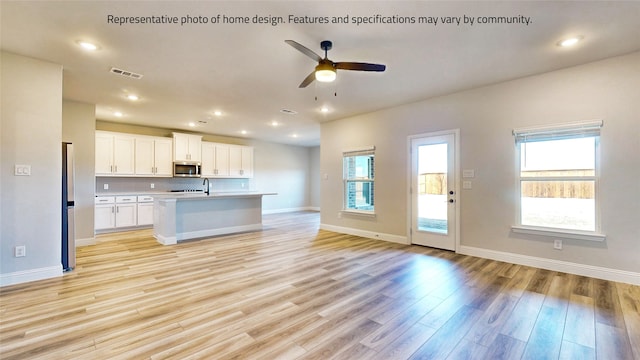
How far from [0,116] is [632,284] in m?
7.51

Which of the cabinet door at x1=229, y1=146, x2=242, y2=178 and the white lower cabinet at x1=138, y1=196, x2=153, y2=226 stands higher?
the cabinet door at x1=229, y1=146, x2=242, y2=178

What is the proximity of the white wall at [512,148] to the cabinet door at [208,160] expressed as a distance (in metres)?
4.67

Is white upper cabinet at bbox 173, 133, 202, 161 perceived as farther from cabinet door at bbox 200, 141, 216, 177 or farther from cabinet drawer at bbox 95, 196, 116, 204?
cabinet drawer at bbox 95, 196, 116, 204

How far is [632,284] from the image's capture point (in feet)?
10.3

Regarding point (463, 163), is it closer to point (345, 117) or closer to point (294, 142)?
point (345, 117)

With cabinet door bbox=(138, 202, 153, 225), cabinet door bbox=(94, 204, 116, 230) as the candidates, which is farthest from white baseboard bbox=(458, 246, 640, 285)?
cabinet door bbox=(94, 204, 116, 230)

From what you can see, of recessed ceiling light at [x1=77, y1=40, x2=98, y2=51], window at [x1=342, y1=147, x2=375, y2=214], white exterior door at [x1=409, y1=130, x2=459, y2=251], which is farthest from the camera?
window at [x1=342, y1=147, x2=375, y2=214]

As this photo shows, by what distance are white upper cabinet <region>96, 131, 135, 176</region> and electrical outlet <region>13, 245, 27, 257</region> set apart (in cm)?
357

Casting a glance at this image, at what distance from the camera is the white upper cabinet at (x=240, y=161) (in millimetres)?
8734

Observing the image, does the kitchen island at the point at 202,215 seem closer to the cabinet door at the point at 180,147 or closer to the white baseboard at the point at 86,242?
the white baseboard at the point at 86,242

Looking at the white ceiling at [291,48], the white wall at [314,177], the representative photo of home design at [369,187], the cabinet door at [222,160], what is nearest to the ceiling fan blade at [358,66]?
the representative photo of home design at [369,187]

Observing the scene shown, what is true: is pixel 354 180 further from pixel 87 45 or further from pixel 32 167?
pixel 32 167

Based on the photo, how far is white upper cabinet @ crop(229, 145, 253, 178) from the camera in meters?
8.73

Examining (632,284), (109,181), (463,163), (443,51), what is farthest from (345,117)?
(109,181)
